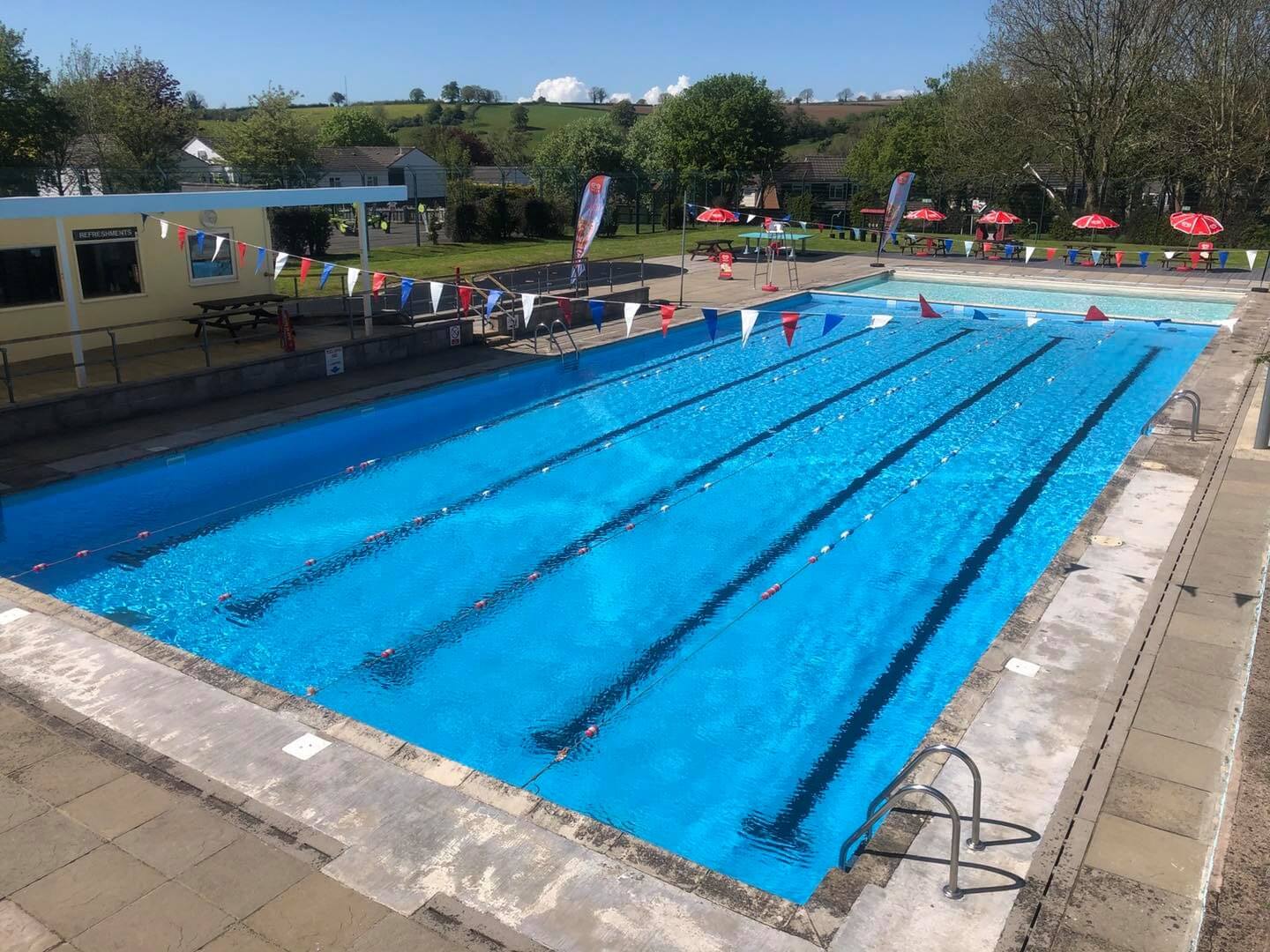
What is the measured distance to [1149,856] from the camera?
513 cm

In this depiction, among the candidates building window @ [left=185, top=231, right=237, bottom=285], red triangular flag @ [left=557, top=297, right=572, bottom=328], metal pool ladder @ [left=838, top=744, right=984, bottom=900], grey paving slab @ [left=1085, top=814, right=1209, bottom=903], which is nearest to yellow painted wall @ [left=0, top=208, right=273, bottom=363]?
building window @ [left=185, top=231, right=237, bottom=285]

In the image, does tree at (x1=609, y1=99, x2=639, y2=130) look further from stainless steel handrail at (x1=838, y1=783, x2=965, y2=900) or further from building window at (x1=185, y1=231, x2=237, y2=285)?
stainless steel handrail at (x1=838, y1=783, x2=965, y2=900)

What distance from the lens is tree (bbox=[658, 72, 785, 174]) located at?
4859 cm

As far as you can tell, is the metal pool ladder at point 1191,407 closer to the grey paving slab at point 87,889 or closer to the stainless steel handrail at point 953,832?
the stainless steel handrail at point 953,832

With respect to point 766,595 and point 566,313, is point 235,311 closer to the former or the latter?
point 566,313

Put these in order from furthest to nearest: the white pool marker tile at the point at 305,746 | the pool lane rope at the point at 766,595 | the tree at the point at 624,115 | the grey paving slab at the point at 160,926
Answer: the tree at the point at 624,115, the pool lane rope at the point at 766,595, the white pool marker tile at the point at 305,746, the grey paving slab at the point at 160,926

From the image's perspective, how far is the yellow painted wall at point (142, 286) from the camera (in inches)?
586

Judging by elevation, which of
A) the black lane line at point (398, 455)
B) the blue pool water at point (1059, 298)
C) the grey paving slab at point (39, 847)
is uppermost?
the blue pool water at point (1059, 298)

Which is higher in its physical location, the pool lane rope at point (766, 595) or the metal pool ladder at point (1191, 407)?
the metal pool ladder at point (1191, 407)

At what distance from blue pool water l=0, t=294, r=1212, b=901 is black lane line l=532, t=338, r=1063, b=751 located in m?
0.04

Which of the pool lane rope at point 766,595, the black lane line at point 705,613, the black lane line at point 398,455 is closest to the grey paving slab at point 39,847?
the pool lane rope at point 766,595

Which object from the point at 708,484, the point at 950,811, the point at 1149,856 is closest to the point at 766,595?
the point at 708,484

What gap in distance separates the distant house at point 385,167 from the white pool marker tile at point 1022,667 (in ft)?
150

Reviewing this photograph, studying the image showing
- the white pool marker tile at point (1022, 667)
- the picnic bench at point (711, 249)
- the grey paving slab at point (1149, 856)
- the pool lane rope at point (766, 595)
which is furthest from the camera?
the picnic bench at point (711, 249)
